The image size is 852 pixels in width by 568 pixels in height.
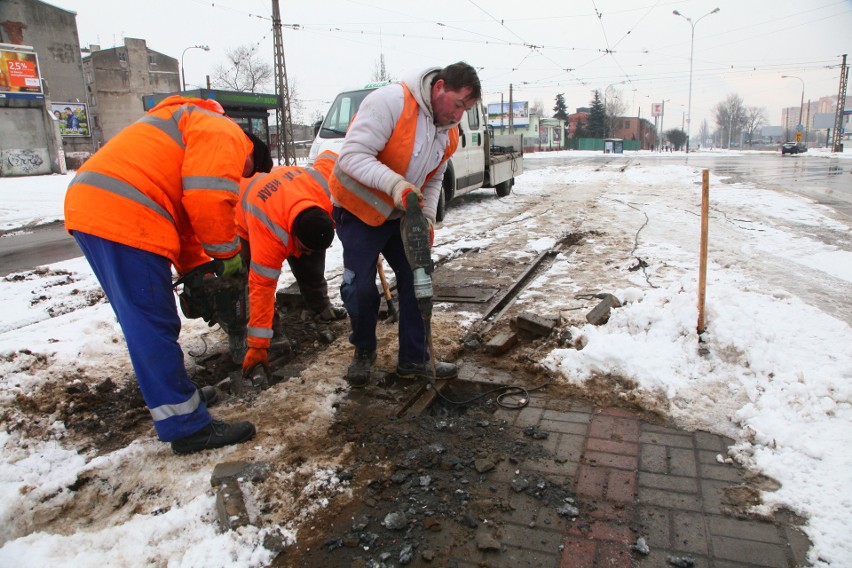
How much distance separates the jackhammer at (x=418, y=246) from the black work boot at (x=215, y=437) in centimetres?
118

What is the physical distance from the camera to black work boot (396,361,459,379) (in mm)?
3586

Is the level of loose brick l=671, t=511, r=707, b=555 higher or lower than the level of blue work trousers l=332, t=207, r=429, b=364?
lower

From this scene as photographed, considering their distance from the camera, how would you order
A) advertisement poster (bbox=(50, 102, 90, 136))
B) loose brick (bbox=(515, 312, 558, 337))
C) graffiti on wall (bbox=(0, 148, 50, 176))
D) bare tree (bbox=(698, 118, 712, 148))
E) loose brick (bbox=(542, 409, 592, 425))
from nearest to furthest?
loose brick (bbox=(542, 409, 592, 425))
loose brick (bbox=(515, 312, 558, 337))
graffiti on wall (bbox=(0, 148, 50, 176))
advertisement poster (bbox=(50, 102, 90, 136))
bare tree (bbox=(698, 118, 712, 148))

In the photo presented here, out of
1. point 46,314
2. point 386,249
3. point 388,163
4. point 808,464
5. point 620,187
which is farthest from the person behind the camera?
point 620,187

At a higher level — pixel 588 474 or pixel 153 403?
pixel 153 403

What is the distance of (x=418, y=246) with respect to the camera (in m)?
3.13

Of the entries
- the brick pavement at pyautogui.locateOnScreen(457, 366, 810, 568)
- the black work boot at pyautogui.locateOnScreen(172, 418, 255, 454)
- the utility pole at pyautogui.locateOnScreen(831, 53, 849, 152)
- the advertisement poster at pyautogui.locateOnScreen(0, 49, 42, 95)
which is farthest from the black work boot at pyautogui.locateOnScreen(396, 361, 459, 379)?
the utility pole at pyautogui.locateOnScreen(831, 53, 849, 152)

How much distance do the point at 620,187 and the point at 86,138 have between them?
3302 centimetres

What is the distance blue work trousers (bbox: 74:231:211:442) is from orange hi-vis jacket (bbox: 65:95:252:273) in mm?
80

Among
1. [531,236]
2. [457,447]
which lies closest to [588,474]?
[457,447]

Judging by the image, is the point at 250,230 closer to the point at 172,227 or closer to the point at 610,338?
the point at 172,227

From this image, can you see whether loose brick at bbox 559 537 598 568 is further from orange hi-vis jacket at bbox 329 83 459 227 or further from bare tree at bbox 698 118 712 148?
bare tree at bbox 698 118 712 148

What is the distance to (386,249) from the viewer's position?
3562mm

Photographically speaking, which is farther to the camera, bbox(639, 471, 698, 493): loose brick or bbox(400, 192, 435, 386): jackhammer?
bbox(400, 192, 435, 386): jackhammer
